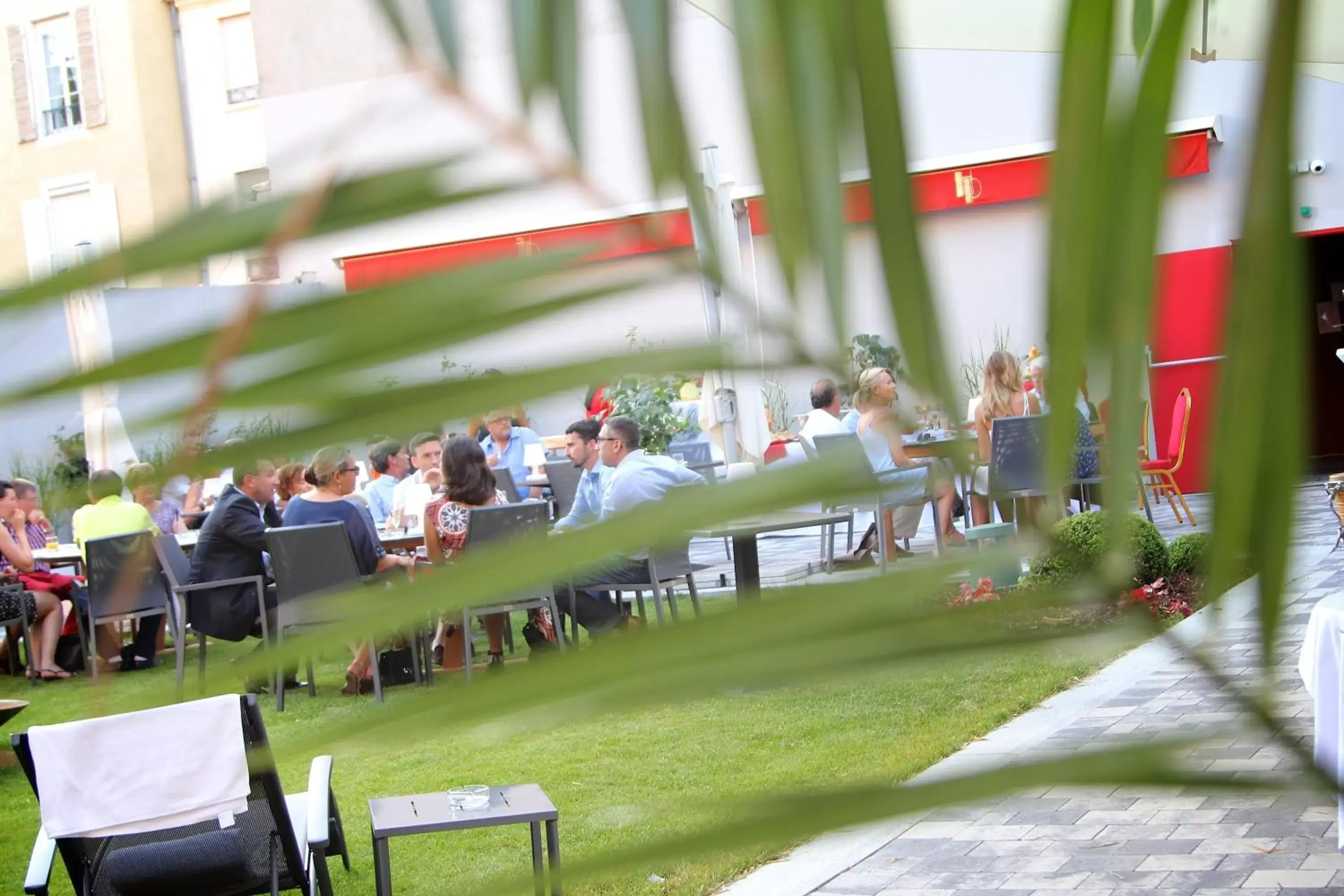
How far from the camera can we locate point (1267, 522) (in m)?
0.20

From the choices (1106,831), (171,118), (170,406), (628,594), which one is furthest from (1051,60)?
(628,594)

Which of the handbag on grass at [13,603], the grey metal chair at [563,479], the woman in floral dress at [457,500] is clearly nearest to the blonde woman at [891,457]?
the woman in floral dress at [457,500]

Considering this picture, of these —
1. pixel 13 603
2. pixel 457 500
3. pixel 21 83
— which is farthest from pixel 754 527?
pixel 13 603

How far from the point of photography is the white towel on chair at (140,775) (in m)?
4.04

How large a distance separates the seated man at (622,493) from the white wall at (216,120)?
8 centimetres

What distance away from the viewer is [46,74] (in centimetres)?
42

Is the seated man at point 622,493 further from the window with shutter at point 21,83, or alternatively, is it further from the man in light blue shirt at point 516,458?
the man in light blue shirt at point 516,458

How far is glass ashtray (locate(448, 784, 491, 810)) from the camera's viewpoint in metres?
4.21

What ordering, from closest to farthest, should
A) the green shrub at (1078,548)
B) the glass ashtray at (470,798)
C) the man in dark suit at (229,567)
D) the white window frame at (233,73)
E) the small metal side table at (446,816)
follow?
the green shrub at (1078,548) < the white window frame at (233,73) < the small metal side table at (446,816) < the glass ashtray at (470,798) < the man in dark suit at (229,567)

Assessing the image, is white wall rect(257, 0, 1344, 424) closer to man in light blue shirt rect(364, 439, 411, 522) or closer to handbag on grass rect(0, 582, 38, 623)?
man in light blue shirt rect(364, 439, 411, 522)

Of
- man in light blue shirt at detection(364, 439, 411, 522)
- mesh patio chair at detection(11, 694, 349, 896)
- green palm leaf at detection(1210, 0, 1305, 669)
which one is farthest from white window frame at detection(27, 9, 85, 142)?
man in light blue shirt at detection(364, 439, 411, 522)

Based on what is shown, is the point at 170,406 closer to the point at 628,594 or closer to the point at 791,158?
the point at 791,158

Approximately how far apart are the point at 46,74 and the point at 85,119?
12 cm

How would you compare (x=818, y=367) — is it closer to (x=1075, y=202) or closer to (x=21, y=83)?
(x=1075, y=202)
